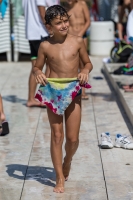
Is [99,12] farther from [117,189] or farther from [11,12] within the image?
[117,189]

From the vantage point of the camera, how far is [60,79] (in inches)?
179

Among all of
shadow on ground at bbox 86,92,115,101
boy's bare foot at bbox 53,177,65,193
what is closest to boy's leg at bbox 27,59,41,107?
shadow on ground at bbox 86,92,115,101

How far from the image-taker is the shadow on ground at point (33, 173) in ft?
16.5

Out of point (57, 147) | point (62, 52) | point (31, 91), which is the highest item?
point (62, 52)

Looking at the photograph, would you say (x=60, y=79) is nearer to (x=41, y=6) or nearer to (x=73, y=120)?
(x=73, y=120)

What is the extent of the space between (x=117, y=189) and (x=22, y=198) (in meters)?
0.83

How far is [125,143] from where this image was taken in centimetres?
597

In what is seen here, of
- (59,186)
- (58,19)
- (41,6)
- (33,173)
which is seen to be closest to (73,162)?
(33,173)

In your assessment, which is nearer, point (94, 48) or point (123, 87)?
point (123, 87)

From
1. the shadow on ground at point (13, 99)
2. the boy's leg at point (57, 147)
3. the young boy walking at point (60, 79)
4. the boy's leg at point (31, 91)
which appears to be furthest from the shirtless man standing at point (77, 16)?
the boy's leg at point (57, 147)

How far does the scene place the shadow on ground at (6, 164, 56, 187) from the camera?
16.5 ft

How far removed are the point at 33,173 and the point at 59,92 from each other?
3.41 feet

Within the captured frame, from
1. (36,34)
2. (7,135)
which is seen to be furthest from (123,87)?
(7,135)

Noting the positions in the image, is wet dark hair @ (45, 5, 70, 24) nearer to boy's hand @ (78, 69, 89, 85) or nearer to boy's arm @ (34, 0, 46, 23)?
boy's hand @ (78, 69, 89, 85)
